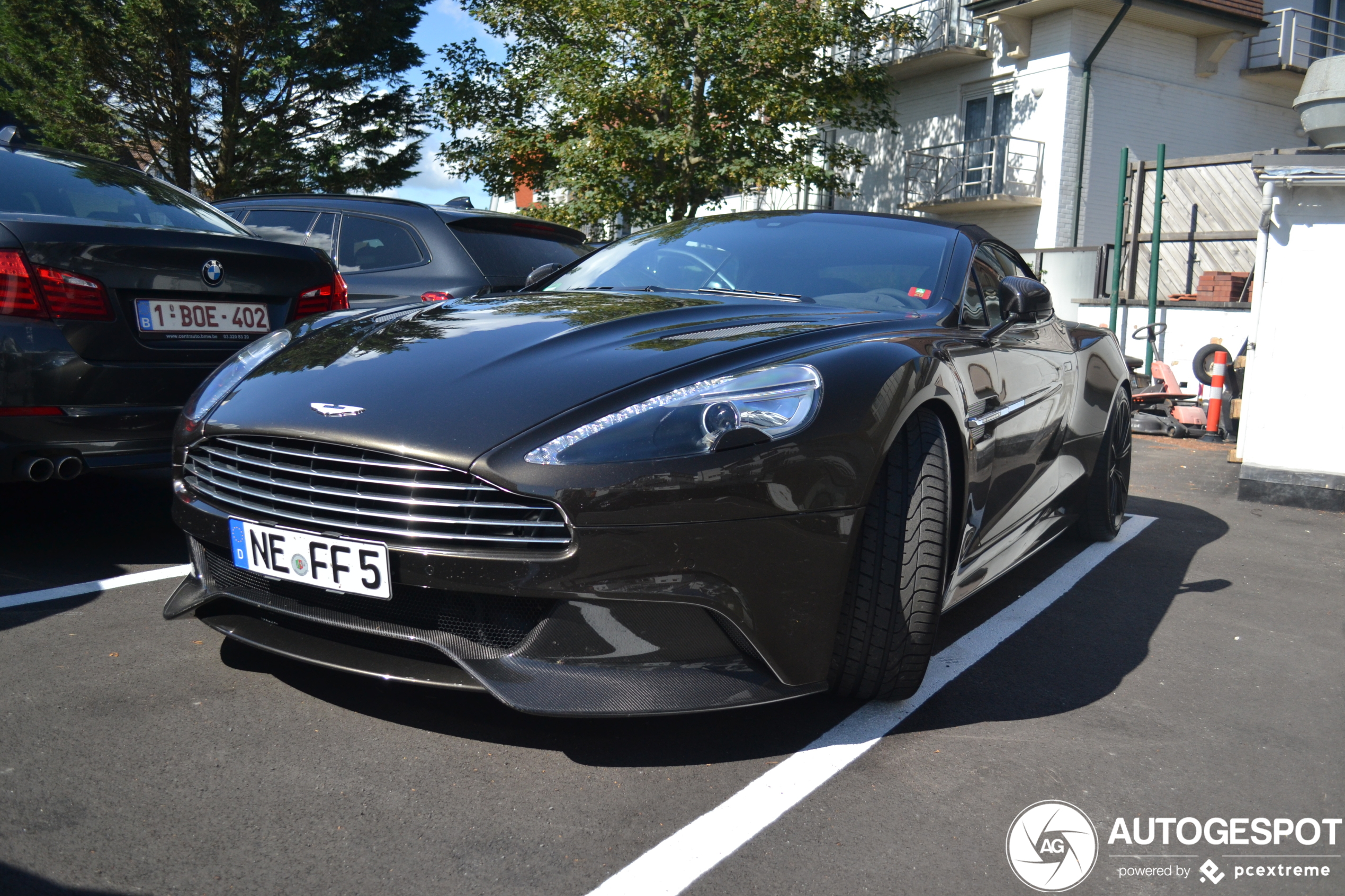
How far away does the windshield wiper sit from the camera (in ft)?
11.0

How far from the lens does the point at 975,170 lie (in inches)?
853

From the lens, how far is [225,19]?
22.2m

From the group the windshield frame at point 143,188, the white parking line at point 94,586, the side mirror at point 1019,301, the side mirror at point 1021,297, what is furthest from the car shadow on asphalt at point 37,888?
the side mirror at point 1021,297

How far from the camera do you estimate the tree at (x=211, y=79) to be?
72.2 feet

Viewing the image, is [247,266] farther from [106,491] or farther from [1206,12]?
[1206,12]

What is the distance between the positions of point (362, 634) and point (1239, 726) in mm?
2239

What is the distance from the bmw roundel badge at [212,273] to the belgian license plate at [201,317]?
0.24 ft

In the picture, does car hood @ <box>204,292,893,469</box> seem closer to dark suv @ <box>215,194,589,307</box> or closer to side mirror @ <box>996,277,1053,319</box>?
side mirror @ <box>996,277,1053,319</box>

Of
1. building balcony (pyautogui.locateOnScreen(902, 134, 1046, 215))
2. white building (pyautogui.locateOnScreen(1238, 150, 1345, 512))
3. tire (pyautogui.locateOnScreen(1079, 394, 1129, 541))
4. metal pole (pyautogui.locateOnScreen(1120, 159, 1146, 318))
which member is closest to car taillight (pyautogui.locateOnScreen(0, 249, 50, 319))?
tire (pyautogui.locateOnScreen(1079, 394, 1129, 541))

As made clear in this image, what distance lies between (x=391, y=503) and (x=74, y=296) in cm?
198

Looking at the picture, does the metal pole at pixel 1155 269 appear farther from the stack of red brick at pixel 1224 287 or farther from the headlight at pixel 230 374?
the headlight at pixel 230 374

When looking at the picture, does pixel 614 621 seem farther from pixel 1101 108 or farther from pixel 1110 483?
pixel 1101 108

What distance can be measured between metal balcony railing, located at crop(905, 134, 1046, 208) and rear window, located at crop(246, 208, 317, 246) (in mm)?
16443

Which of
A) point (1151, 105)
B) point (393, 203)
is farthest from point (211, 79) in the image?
point (393, 203)
